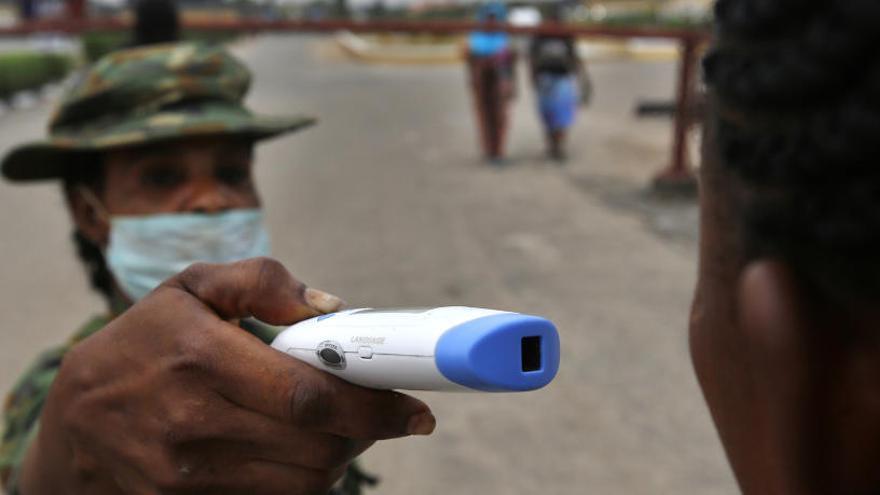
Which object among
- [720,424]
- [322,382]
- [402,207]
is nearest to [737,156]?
[720,424]

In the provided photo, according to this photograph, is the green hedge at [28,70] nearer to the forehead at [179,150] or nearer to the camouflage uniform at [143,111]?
the camouflage uniform at [143,111]

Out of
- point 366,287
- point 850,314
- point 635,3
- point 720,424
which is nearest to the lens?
point 850,314

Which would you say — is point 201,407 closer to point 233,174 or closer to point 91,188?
point 233,174

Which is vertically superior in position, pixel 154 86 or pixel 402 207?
pixel 154 86

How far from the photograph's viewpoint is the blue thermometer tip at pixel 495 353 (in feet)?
2.50

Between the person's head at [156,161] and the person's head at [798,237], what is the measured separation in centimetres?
149

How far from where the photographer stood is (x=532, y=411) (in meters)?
4.08

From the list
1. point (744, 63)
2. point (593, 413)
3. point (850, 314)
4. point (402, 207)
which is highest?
point (744, 63)

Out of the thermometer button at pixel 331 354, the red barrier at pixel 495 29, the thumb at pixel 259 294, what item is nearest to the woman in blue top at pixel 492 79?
the red barrier at pixel 495 29

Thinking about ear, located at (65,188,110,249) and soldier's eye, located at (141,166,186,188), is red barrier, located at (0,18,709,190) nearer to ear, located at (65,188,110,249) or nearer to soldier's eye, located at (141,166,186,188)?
ear, located at (65,188,110,249)

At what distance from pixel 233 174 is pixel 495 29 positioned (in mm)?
4975

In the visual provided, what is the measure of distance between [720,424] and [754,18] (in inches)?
12.3

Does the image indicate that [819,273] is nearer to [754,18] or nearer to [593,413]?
[754,18]

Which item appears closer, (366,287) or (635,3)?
(366,287)
